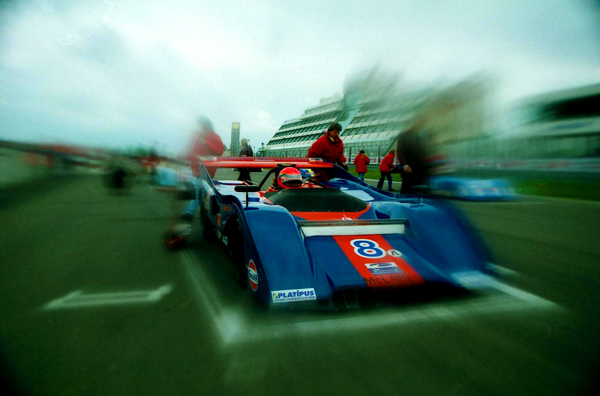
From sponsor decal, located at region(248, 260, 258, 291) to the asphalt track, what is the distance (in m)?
0.18

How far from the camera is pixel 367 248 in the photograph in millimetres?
2756

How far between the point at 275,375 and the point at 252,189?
4.69 feet

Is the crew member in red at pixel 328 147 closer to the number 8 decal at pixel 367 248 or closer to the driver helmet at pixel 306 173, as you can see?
the driver helmet at pixel 306 173

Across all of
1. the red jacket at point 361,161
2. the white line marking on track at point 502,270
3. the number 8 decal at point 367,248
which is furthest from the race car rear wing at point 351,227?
the red jacket at point 361,161

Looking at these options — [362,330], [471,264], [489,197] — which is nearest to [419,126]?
[471,264]

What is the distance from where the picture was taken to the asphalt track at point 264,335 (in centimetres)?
164

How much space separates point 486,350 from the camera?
1921 millimetres

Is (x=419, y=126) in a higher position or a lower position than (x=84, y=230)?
higher

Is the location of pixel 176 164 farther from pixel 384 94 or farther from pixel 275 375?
pixel 275 375

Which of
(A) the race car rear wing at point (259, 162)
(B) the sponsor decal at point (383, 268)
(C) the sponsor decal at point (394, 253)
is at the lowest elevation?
(B) the sponsor decal at point (383, 268)

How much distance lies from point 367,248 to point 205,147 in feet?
9.99

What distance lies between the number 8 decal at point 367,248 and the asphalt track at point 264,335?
391 mm

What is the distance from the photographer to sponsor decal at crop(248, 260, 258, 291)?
2.37 meters

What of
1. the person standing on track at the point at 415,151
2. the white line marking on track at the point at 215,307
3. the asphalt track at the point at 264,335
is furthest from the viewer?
the person standing on track at the point at 415,151
